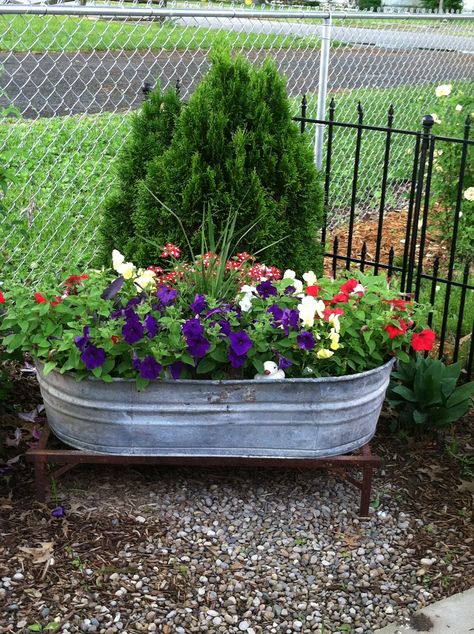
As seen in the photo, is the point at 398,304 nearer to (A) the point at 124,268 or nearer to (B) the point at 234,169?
(B) the point at 234,169

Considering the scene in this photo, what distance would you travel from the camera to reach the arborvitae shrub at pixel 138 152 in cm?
346

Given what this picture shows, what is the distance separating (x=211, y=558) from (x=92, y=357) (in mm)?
746

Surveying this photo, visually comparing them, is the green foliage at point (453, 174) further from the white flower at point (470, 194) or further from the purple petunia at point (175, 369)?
the purple petunia at point (175, 369)

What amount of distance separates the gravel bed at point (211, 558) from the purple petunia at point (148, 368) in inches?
20.7

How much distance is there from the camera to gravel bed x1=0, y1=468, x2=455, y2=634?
2.31 meters

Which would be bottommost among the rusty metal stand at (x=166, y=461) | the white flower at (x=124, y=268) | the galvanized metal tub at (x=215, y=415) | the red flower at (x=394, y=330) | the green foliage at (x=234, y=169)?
the rusty metal stand at (x=166, y=461)

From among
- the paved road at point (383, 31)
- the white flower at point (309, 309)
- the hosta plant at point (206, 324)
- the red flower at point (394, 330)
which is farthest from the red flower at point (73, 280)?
the paved road at point (383, 31)

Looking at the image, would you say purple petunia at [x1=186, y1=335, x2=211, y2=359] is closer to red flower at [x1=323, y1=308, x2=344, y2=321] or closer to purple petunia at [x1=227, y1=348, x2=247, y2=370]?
purple petunia at [x1=227, y1=348, x2=247, y2=370]

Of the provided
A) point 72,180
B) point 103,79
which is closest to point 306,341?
point 72,180

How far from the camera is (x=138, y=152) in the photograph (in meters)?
3.48

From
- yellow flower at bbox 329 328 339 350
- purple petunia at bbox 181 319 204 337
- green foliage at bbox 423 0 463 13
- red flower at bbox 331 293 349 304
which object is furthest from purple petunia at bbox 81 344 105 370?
green foliage at bbox 423 0 463 13

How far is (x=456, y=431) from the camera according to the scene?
11.1ft

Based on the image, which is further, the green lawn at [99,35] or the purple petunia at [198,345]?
the green lawn at [99,35]

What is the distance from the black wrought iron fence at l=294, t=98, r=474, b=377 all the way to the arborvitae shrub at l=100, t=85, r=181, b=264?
0.64 m
